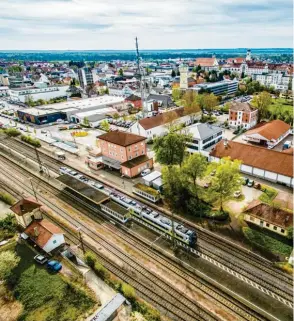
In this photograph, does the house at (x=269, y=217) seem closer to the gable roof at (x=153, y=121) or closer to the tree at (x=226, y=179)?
the tree at (x=226, y=179)

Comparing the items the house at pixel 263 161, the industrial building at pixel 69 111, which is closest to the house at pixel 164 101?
the industrial building at pixel 69 111

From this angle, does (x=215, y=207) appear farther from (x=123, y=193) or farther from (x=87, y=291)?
(x=87, y=291)

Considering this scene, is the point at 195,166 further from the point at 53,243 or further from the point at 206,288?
the point at 53,243

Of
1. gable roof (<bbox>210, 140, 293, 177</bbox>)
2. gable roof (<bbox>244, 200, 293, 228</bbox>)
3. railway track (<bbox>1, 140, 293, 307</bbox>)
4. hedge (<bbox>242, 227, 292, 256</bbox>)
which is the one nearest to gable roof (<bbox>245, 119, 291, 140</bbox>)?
gable roof (<bbox>210, 140, 293, 177</bbox>)

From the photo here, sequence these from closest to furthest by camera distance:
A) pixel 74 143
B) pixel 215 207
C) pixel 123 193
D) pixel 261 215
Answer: pixel 261 215 → pixel 215 207 → pixel 123 193 → pixel 74 143

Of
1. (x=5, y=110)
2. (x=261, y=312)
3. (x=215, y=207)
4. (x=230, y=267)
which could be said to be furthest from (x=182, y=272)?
(x=5, y=110)
